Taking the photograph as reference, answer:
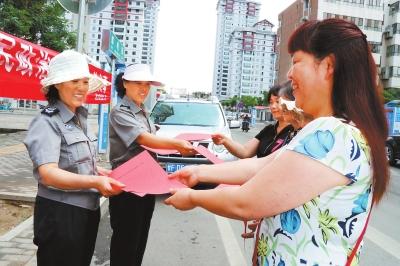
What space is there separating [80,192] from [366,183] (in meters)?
1.43

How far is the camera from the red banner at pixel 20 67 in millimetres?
4141

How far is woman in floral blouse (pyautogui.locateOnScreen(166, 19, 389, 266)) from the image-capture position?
1092mm

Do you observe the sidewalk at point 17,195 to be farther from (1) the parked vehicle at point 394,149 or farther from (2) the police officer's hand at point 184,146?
(1) the parked vehicle at point 394,149

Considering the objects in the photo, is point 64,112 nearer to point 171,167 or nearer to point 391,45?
point 171,167

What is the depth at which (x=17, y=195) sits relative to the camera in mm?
5414

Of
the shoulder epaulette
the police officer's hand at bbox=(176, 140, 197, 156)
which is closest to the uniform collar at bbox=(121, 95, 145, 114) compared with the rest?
the police officer's hand at bbox=(176, 140, 197, 156)

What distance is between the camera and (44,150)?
190cm

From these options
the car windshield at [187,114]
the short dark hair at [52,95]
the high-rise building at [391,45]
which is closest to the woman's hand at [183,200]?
the short dark hair at [52,95]

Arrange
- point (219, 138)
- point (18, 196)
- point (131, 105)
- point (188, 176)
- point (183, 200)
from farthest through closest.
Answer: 1. point (18, 196)
2. point (219, 138)
3. point (131, 105)
4. point (188, 176)
5. point (183, 200)

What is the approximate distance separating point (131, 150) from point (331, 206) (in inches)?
77.6

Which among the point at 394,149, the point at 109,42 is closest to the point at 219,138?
the point at 109,42

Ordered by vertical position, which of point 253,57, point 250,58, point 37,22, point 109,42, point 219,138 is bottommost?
point 219,138

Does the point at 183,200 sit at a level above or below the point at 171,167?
above

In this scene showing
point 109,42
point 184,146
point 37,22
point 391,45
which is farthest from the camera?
point 391,45
